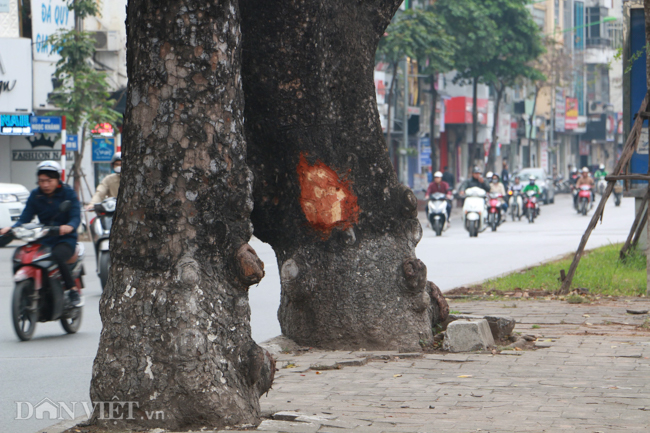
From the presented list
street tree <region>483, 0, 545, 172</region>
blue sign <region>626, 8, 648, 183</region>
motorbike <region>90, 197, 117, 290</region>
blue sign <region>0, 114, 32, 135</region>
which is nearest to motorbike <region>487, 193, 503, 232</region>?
blue sign <region>626, 8, 648, 183</region>

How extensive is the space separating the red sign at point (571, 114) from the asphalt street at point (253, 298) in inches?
1680

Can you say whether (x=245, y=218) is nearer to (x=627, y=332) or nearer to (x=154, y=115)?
(x=154, y=115)

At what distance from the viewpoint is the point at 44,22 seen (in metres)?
27.8

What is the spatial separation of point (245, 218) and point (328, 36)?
252 centimetres

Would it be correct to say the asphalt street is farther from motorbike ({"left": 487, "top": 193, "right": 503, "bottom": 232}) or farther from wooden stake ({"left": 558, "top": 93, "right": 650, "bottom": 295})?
wooden stake ({"left": 558, "top": 93, "right": 650, "bottom": 295})

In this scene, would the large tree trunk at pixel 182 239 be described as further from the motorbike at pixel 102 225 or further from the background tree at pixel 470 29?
the background tree at pixel 470 29

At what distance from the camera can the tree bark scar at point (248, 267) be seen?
4887mm

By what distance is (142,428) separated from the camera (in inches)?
184

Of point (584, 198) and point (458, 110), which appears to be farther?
point (458, 110)

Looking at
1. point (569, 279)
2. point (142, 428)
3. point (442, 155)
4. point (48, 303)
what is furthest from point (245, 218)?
point (442, 155)

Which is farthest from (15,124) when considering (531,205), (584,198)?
(584,198)

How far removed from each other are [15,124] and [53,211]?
55.2 feet

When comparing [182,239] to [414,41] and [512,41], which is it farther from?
[512,41]

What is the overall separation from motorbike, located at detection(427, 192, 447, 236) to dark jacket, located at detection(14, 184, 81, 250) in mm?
15990
